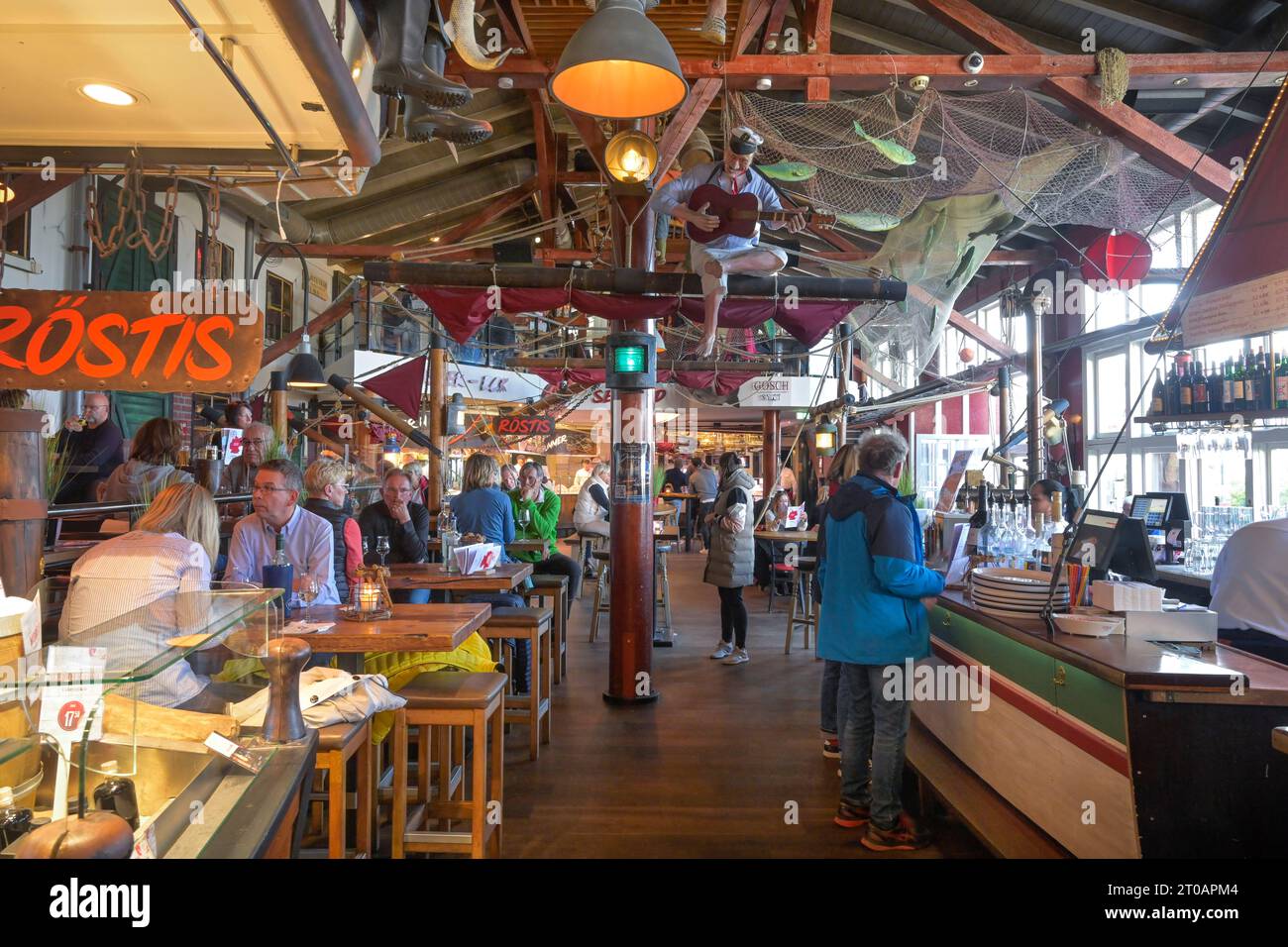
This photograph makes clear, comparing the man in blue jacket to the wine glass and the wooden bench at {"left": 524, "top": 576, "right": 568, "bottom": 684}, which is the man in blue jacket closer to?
the wine glass

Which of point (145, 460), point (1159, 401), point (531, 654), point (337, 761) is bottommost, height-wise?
point (531, 654)

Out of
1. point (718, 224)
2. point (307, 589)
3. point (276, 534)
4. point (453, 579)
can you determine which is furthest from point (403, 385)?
point (307, 589)

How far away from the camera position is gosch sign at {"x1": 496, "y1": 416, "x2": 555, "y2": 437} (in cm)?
1524

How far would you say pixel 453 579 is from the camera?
4.27 meters

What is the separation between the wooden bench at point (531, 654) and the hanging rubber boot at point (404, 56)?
2.59 m

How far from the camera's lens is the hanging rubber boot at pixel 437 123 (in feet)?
10.0

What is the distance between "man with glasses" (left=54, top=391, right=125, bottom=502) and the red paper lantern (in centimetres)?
698

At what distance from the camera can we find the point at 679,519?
1991 cm

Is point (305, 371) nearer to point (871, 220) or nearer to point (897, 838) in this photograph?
point (871, 220)

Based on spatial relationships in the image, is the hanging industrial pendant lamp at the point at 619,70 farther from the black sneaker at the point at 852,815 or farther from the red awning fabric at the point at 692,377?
the red awning fabric at the point at 692,377

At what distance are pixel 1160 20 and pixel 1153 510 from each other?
359cm

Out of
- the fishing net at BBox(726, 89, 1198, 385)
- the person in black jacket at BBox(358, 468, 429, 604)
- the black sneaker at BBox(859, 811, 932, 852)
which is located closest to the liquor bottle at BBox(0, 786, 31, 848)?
the black sneaker at BBox(859, 811, 932, 852)

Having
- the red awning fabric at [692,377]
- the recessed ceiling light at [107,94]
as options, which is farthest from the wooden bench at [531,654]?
the red awning fabric at [692,377]

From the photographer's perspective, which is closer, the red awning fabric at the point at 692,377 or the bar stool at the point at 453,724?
the bar stool at the point at 453,724
